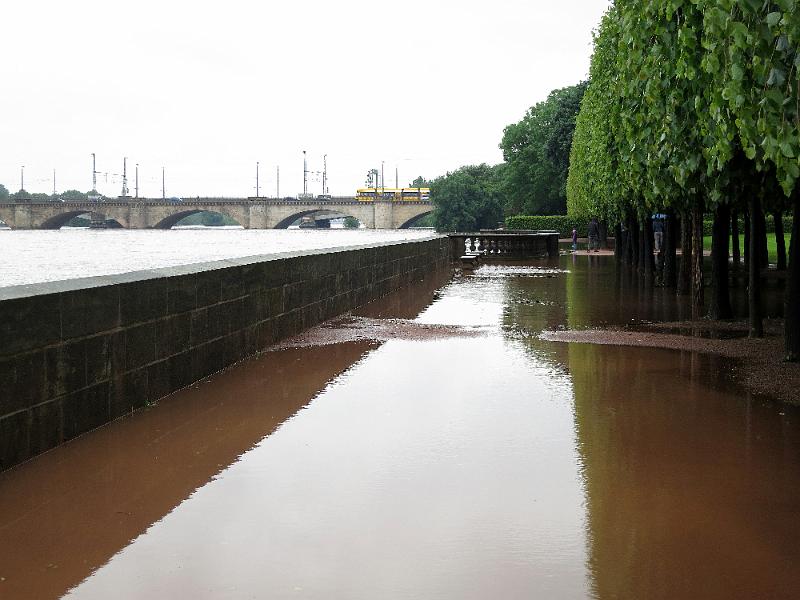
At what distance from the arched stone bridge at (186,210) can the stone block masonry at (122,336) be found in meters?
126

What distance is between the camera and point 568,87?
92438 mm

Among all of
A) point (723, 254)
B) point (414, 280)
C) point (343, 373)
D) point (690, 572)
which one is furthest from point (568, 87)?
point (690, 572)

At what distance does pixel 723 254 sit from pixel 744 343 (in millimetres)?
4219

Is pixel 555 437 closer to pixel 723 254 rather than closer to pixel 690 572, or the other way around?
pixel 690 572

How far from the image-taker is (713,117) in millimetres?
11008

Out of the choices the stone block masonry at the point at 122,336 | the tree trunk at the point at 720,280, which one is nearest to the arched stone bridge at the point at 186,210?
the tree trunk at the point at 720,280

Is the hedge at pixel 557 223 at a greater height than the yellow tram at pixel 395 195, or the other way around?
the yellow tram at pixel 395 195

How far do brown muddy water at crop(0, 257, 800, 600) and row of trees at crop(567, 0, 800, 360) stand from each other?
2.28 m

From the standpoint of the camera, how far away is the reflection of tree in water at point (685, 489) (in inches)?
203

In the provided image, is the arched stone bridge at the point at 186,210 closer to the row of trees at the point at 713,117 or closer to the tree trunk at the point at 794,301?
the row of trees at the point at 713,117

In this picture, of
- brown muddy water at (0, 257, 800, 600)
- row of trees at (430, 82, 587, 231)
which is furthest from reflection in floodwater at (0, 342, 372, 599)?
row of trees at (430, 82, 587, 231)

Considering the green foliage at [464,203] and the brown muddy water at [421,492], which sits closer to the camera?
the brown muddy water at [421,492]

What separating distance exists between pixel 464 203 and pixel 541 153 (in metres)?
35.2

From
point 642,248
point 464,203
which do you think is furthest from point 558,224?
point 464,203
